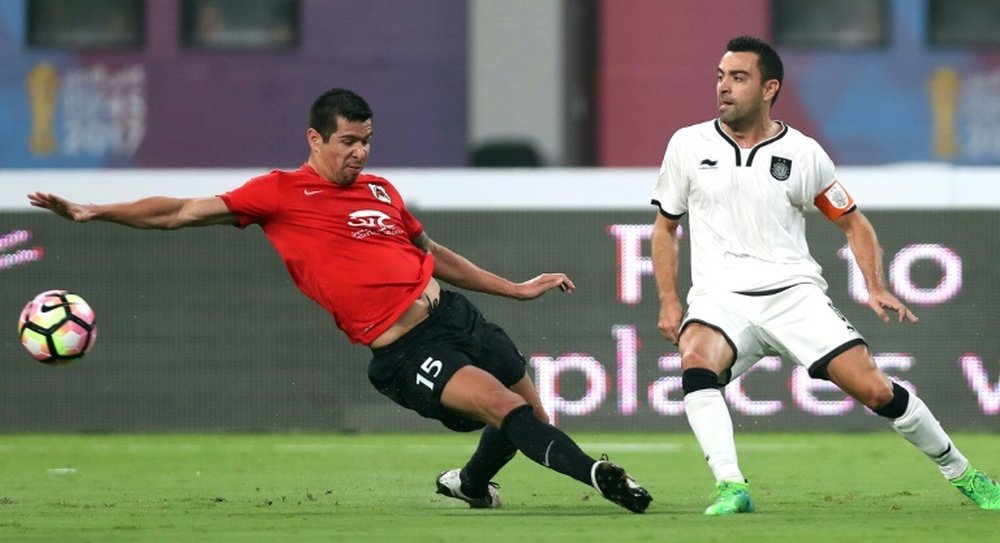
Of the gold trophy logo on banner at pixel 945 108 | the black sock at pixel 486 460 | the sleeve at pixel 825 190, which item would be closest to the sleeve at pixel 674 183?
the sleeve at pixel 825 190

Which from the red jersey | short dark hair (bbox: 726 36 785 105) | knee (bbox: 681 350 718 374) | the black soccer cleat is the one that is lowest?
the black soccer cleat

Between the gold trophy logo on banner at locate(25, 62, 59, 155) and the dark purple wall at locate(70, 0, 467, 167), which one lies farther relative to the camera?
the gold trophy logo on banner at locate(25, 62, 59, 155)

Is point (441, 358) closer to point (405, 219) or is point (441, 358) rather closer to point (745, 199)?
point (405, 219)

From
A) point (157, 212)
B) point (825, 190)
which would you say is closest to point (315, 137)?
point (157, 212)

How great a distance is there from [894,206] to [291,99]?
16.7 ft

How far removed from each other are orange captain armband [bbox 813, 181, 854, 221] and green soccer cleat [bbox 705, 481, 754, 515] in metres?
1.32

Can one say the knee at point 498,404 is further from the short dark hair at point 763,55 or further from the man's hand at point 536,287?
the short dark hair at point 763,55

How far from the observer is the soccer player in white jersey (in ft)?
30.0

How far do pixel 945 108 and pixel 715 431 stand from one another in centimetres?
935

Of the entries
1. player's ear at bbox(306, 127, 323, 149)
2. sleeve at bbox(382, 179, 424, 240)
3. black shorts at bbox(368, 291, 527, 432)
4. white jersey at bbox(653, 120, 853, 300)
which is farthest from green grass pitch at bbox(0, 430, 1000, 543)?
player's ear at bbox(306, 127, 323, 149)

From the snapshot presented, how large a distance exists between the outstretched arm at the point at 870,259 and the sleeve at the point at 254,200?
2.38 metres

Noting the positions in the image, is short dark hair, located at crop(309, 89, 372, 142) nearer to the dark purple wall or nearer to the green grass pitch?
the green grass pitch

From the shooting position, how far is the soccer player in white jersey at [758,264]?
916 cm

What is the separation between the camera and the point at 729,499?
29.1 feet
